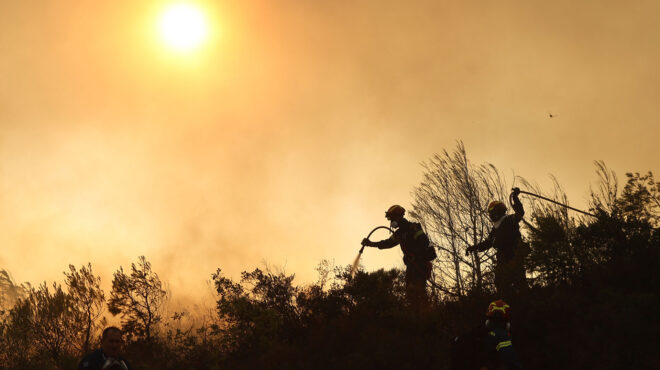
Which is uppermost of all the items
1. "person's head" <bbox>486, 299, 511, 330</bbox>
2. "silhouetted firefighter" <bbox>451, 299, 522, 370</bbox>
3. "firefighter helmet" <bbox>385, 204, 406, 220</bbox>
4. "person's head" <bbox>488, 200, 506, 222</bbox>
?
"firefighter helmet" <bbox>385, 204, 406, 220</bbox>

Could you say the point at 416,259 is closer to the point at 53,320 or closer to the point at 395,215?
the point at 395,215

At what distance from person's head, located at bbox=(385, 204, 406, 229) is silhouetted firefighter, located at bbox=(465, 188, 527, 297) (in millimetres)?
1906

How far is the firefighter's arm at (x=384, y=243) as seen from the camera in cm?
1048

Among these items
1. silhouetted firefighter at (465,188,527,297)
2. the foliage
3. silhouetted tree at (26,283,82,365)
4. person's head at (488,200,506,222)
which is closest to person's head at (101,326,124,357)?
the foliage

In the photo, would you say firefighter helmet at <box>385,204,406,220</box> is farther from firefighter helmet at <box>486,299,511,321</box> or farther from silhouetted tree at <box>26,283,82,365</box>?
silhouetted tree at <box>26,283,82,365</box>

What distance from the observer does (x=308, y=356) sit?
944 cm

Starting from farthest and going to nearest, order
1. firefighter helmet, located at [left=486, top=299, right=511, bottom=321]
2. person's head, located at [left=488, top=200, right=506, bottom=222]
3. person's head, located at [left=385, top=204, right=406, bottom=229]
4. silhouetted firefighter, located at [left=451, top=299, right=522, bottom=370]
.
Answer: person's head, located at [left=385, top=204, right=406, bottom=229] → person's head, located at [left=488, top=200, right=506, bottom=222] → firefighter helmet, located at [left=486, top=299, right=511, bottom=321] → silhouetted firefighter, located at [left=451, top=299, right=522, bottom=370]

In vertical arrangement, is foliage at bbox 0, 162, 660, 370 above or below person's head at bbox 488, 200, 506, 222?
below

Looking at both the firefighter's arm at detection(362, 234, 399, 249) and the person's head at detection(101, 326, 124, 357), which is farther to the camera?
the firefighter's arm at detection(362, 234, 399, 249)

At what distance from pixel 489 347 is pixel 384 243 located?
509 centimetres

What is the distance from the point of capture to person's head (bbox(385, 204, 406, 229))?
10227 mm

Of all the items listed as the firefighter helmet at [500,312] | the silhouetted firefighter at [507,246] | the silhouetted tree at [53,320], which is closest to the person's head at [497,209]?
the silhouetted firefighter at [507,246]

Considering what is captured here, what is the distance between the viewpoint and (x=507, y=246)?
9969mm

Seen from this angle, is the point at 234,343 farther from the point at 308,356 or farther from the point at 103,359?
the point at 103,359
